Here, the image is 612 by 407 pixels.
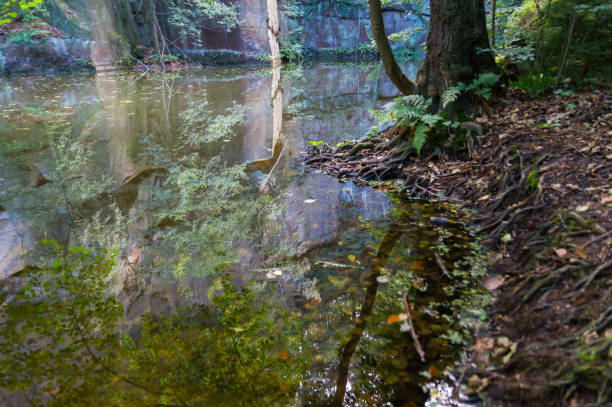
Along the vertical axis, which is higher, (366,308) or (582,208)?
(582,208)

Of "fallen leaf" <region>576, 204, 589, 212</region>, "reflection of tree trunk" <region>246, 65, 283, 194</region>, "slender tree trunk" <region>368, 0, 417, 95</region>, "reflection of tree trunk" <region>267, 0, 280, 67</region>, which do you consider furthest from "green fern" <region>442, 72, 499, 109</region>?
"reflection of tree trunk" <region>267, 0, 280, 67</region>

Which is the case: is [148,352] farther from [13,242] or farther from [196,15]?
[196,15]

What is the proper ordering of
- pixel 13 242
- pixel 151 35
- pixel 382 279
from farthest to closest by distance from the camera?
pixel 151 35, pixel 13 242, pixel 382 279

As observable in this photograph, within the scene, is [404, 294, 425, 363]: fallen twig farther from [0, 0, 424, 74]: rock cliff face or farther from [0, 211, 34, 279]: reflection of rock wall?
[0, 0, 424, 74]: rock cliff face

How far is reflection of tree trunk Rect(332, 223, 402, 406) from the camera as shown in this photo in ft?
6.93

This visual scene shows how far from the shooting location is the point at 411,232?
11.9ft

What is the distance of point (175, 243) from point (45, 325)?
1.37 m

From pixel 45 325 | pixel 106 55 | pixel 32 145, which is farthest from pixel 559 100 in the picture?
pixel 106 55

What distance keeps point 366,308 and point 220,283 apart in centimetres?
126

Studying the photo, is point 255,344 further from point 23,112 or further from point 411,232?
point 23,112

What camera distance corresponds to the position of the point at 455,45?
479cm

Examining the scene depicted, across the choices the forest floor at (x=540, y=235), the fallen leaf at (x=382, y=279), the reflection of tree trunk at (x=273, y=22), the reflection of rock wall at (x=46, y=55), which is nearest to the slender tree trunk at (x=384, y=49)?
the forest floor at (x=540, y=235)

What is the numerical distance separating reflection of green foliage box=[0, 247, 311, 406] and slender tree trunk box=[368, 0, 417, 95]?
12.4ft

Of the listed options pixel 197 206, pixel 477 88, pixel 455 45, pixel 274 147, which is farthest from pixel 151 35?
pixel 477 88
